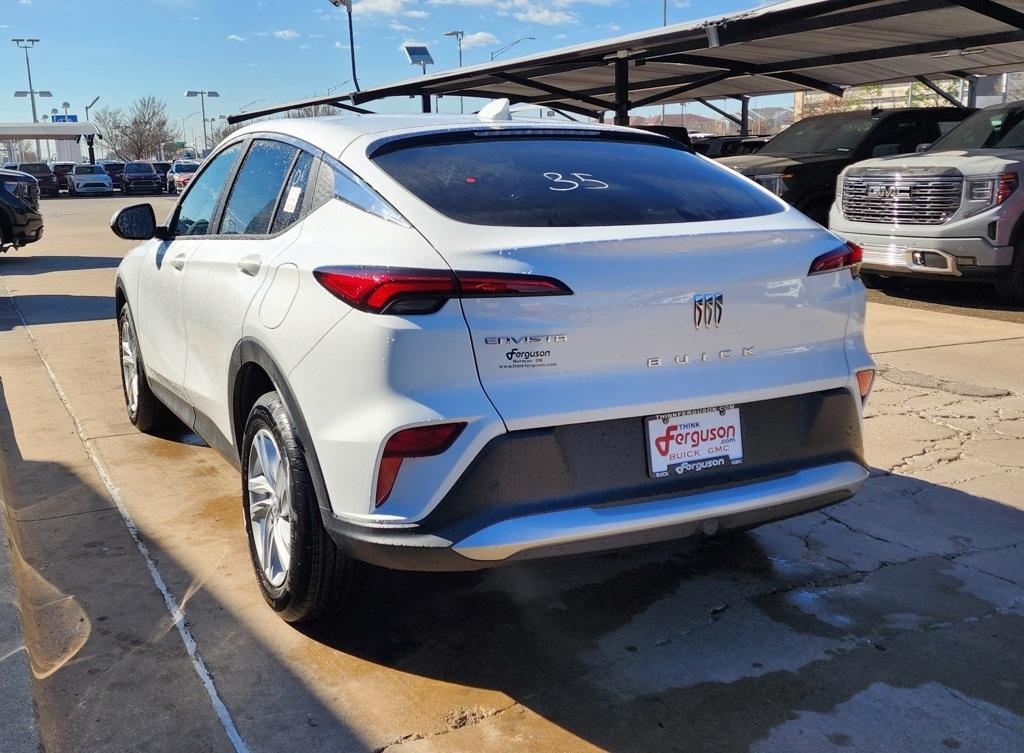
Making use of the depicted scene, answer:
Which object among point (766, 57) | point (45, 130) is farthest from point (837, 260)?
point (45, 130)

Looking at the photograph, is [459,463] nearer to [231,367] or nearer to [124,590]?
[231,367]

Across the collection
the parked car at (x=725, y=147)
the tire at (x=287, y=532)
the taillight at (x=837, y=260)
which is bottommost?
the tire at (x=287, y=532)

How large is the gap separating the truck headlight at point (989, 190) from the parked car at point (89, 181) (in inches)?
1739

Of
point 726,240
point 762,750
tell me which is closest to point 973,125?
point 726,240

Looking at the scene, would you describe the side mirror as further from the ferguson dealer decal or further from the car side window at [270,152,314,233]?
the ferguson dealer decal

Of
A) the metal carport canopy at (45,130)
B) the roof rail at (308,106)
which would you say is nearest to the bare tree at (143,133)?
the metal carport canopy at (45,130)

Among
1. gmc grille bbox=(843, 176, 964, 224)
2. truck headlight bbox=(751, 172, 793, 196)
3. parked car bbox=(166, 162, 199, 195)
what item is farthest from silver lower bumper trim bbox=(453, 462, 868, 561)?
parked car bbox=(166, 162, 199, 195)

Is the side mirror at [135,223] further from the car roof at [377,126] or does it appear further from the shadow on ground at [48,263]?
the shadow on ground at [48,263]

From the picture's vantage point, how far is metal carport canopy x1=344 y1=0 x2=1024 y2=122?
1142 cm

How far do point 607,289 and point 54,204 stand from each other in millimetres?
40719

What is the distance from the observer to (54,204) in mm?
38531

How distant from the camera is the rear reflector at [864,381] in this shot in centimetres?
319

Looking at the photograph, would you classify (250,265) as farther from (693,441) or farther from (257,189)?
(693,441)

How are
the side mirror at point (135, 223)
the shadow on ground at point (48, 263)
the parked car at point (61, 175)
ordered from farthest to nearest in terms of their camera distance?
the parked car at point (61, 175)
the shadow on ground at point (48, 263)
the side mirror at point (135, 223)
